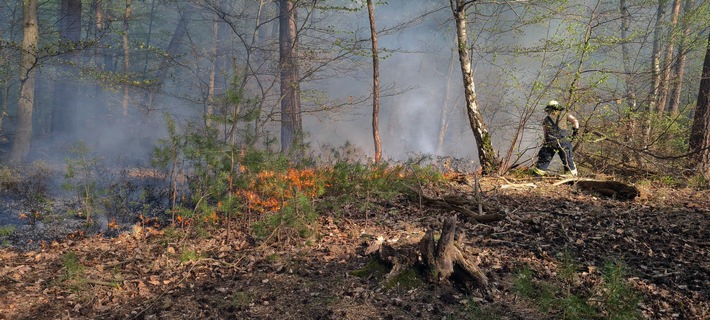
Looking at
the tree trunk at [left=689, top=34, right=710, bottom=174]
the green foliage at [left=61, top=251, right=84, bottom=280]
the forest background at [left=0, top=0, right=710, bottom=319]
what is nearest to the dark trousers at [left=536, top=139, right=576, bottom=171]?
the forest background at [left=0, top=0, right=710, bottom=319]

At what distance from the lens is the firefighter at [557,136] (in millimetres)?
9656

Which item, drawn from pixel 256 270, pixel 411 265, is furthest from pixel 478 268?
pixel 256 270

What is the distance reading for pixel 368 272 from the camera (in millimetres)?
4758

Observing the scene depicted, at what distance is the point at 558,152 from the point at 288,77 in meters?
6.48

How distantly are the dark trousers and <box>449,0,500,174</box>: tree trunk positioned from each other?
3.01 ft

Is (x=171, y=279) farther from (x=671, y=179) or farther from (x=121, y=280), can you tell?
(x=671, y=179)

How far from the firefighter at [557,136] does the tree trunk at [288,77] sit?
513 cm

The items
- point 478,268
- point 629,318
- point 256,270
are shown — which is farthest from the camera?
point 256,270

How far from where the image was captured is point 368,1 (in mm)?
10883

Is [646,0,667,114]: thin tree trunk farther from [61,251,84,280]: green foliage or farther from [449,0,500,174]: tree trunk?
[61,251,84,280]: green foliage

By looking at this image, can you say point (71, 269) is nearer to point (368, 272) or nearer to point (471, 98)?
point (368, 272)

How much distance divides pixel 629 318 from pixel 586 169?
25.7 ft

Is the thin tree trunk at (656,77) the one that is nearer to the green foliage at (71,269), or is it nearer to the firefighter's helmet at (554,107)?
the firefighter's helmet at (554,107)

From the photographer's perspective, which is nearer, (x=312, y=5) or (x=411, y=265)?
(x=411, y=265)
